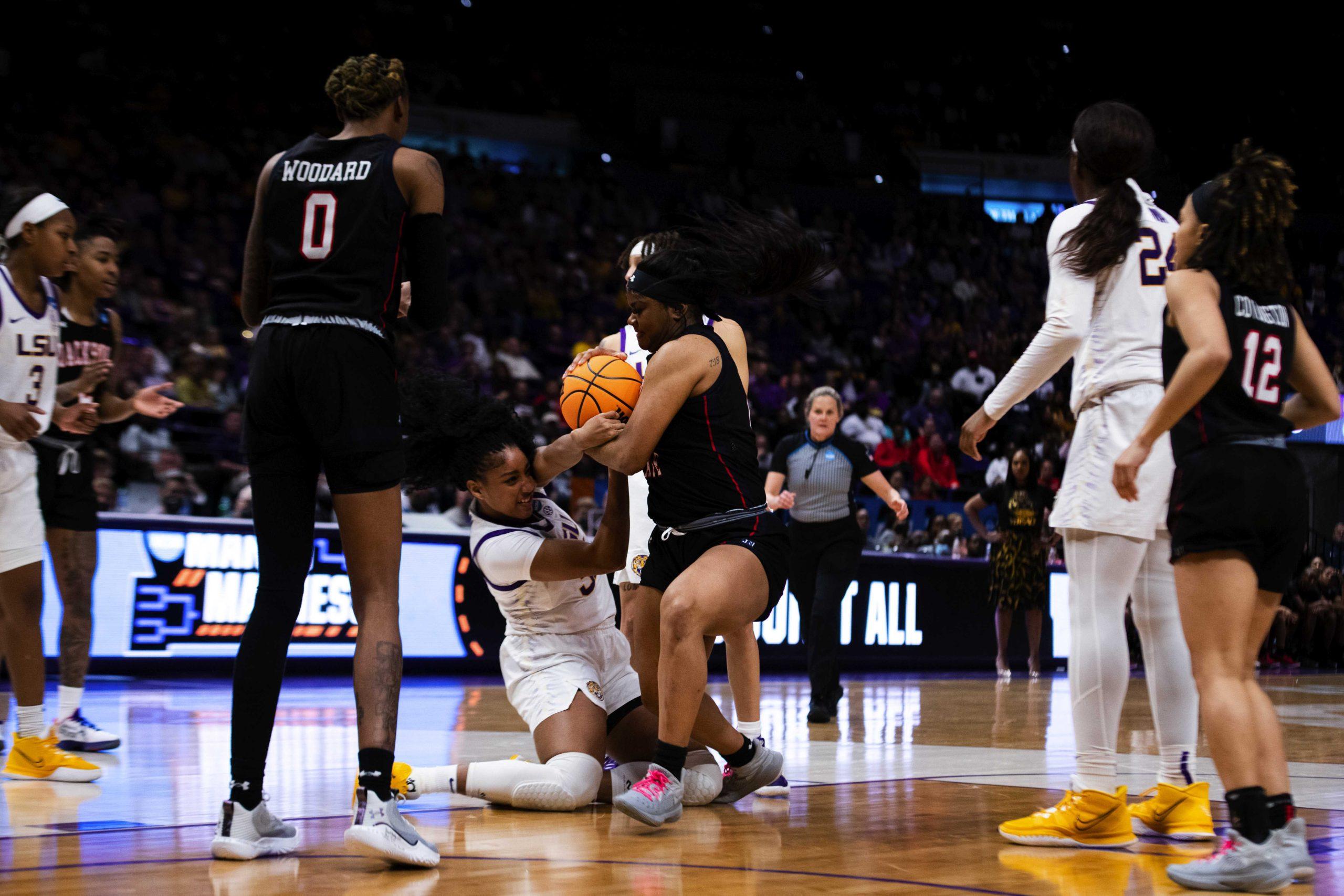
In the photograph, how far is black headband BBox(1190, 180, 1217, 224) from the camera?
141 inches

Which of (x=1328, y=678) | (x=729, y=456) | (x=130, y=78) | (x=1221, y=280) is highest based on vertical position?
(x=130, y=78)

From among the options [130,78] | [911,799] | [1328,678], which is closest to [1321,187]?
[1328,678]

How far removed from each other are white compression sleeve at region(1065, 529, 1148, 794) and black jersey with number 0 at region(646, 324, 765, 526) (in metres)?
1.06

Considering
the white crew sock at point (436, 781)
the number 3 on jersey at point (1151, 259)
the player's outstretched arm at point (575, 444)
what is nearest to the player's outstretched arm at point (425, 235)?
the player's outstretched arm at point (575, 444)

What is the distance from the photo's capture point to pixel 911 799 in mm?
4762

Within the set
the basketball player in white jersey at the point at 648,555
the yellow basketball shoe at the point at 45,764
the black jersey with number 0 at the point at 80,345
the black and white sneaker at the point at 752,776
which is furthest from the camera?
the black jersey with number 0 at the point at 80,345

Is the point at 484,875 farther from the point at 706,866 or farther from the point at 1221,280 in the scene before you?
the point at 1221,280

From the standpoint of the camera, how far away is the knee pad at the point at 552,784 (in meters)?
4.43

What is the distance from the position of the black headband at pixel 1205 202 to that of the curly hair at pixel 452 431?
7.46 ft

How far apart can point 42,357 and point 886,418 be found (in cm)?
1388

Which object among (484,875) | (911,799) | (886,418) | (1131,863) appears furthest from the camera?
(886,418)

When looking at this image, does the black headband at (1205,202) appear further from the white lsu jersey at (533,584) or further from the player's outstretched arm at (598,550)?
the white lsu jersey at (533,584)

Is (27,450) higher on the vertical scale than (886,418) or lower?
lower

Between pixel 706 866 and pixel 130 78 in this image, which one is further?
pixel 130 78
